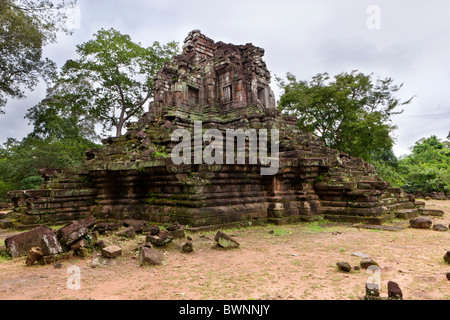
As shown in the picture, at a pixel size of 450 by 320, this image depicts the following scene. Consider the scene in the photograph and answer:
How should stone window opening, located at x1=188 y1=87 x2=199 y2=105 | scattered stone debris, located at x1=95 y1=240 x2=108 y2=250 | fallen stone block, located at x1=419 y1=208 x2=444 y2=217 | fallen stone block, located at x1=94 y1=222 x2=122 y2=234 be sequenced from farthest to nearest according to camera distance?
stone window opening, located at x1=188 y1=87 x2=199 y2=105 → fallen stone block, located at x1=419 y1=208 x2=444 y2=217 → fallen stone block, located at x1=94 y1=222 x2=122 y2=234 → scattered stone debris, located at x1=95 y1=240 x2=108 y2=250

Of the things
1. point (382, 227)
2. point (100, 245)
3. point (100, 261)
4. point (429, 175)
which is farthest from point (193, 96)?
point (429, 175)

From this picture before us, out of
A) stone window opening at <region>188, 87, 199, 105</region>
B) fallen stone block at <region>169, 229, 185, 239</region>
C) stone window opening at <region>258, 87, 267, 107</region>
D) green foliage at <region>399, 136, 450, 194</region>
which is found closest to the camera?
fallen stone block at <region>169, 229, 185, 239</region>

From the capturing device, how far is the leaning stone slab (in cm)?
446

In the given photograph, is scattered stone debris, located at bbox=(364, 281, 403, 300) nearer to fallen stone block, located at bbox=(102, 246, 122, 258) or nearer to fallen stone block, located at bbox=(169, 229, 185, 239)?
fallen stone block, located at bbox=(102, 246, 122, 258)

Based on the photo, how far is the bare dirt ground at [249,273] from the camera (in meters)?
2.96

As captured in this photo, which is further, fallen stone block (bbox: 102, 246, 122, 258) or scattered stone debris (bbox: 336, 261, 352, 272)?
fallen stone block (bbox: 102, 246, 122, 258)

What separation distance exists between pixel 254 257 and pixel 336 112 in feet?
68.9

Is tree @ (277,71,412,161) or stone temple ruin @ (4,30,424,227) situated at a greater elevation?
→ tree @ (277,71,412,161)

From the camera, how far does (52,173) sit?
9.66 meters

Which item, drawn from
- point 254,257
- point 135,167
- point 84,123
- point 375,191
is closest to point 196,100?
point 135,167

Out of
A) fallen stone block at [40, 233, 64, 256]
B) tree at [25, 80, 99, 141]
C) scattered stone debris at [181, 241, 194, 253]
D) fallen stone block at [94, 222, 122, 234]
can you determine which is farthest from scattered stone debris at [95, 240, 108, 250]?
tree at [25, 80, 99, 141]

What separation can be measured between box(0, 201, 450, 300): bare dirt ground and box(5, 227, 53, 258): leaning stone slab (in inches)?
7.9

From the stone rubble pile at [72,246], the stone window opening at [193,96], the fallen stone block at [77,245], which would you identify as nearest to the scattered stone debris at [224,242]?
the stone rubble pile at [72,246]
